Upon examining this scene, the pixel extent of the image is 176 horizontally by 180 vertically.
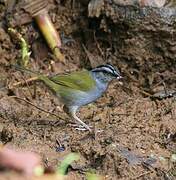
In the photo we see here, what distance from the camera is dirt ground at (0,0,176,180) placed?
5.23 m

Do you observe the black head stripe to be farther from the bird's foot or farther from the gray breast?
the bird's foot

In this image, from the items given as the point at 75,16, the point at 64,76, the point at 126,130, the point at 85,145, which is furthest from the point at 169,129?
the point at 75,16

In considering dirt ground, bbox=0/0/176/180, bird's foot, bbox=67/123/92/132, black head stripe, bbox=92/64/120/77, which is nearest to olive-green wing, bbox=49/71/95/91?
black head stripe, bbox=92/64/120/77

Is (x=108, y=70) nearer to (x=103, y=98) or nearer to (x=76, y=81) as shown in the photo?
(x=76, y=81)

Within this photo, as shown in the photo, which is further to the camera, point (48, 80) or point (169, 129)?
point (48, 80)

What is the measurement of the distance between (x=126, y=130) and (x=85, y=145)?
2.12 ft

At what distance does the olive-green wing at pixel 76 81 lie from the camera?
6430 millimetres

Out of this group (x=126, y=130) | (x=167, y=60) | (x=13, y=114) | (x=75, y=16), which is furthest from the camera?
(x=75, y=16)

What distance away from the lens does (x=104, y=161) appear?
505cm

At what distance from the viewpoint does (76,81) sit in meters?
6.55

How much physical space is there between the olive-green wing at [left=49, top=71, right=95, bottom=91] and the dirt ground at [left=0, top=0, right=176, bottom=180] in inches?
14.8

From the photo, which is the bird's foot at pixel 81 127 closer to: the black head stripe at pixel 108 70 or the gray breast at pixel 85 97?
the gray breast at pixel 85 97

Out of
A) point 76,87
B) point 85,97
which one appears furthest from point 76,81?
point 85,97

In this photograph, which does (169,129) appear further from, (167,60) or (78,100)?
(167,60)
